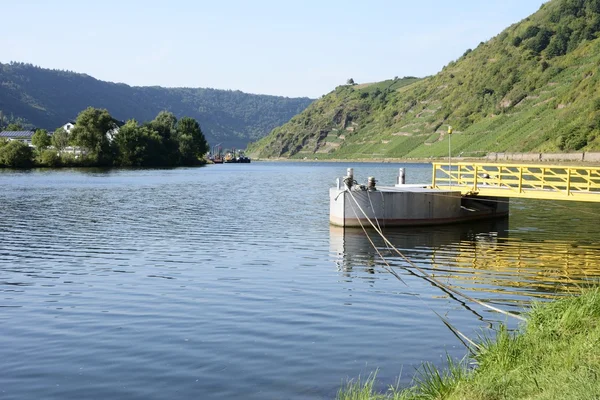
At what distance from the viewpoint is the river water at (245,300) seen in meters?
14.1

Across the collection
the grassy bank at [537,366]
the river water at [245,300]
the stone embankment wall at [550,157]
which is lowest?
the river water at [245,300]

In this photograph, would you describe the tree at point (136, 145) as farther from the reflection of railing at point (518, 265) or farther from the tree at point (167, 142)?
the reflection of railing at point (518, 265)

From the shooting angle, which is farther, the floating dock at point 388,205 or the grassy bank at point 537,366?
the floating dock at point 388,205

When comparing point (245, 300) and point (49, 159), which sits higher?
point (49, 159)

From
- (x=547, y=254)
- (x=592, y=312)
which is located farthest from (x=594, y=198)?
(x=592, y=312)

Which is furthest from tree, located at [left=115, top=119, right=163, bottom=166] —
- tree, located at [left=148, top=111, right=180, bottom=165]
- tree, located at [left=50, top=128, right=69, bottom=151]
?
tree, located at [left=50, top=128, right=69, bottom=151]

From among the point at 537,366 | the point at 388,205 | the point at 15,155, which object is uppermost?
the point at 15,155

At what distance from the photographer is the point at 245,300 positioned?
20922 mm

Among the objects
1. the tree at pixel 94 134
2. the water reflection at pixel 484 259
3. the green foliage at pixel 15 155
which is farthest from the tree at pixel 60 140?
the water reflection at pixel 484 259

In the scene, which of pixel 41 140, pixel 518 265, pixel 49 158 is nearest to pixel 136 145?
pixel 49 158

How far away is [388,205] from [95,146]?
13283 centimetres

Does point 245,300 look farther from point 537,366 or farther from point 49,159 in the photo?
point 49,159

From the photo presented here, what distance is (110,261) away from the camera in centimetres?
2897

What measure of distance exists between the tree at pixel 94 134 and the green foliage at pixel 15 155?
32.4 ft
